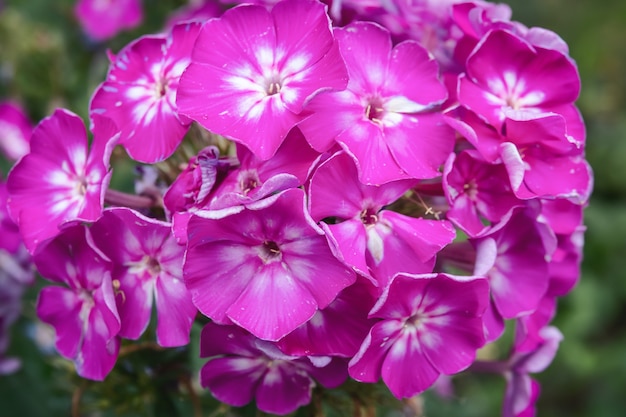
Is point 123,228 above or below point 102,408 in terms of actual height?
above

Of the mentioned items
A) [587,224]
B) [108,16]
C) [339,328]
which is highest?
[339,328]

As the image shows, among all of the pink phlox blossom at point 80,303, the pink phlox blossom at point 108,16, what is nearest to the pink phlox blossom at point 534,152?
the pink phlox blossom at point 80,303

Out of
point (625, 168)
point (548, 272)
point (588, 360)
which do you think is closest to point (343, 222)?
point (548, 272)

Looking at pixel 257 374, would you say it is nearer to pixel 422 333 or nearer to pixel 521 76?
pixel 422 333

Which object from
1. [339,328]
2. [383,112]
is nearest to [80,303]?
[339,328]

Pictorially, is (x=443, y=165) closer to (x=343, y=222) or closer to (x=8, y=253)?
(x=343, y=222)
